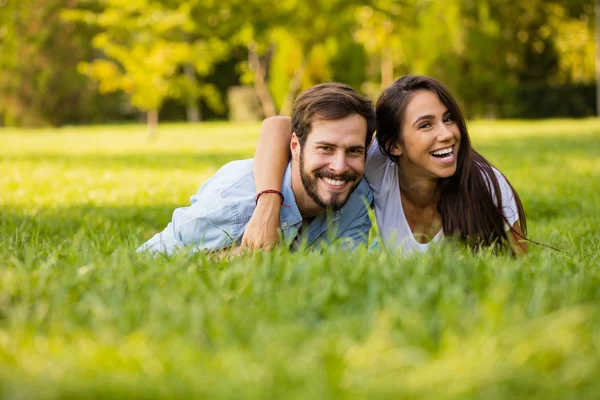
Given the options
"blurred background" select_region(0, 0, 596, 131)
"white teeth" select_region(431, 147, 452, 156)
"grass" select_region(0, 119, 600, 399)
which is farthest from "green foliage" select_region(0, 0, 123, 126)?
"grass" select_region(0, 119, 600, 399)

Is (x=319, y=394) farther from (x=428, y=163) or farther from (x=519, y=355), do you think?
(x=428, y=163)

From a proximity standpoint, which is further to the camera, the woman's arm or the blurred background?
the blurred background

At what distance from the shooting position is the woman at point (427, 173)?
4.00m

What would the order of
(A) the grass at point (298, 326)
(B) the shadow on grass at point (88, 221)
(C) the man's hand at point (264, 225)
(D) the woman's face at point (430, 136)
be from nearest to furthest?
(A) the grass at point (298, 326) < (C) the man's hand at point (264, 225) < (D) the woman's face at point (430, 136) < (B) the shadow on grass at point (88, 221)

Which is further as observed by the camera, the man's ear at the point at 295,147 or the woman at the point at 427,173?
the woman at the point at 427,173

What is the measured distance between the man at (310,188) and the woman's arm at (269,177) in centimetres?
6

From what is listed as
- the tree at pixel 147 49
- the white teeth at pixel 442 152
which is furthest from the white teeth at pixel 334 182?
the tree at pixel 147 49

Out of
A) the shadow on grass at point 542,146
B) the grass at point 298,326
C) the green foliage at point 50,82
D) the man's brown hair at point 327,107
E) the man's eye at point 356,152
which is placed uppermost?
the green foliage at point 50,82

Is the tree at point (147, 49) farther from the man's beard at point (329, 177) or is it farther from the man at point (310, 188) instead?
the man's beard at point (329, 177)

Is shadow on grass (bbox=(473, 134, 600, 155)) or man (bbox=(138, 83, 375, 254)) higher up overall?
man (bbox=(138, 83, 375, 254))

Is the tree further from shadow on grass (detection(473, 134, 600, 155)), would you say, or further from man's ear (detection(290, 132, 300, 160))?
man's ear (detection(290, 132, 300, 160))

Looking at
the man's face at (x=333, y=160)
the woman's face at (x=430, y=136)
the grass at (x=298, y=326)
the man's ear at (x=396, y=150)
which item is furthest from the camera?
the man's ear at (x=396, y=150)

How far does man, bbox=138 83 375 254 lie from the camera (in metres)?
3.56

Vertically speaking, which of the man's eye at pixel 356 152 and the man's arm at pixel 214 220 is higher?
the man's eye at pixel 356 152
